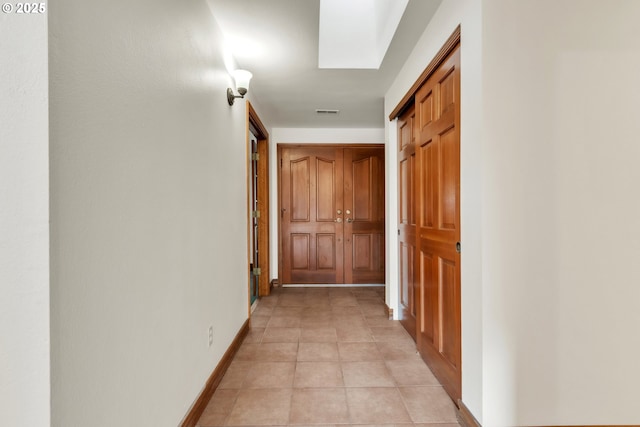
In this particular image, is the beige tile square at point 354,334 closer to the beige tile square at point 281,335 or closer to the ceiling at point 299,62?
the beige tile square at point 281,335

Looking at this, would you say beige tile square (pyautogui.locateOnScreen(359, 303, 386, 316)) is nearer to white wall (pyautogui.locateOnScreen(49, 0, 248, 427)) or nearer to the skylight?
white wall (pyautogui.locateOnScreen(49, 0, 248, 427))

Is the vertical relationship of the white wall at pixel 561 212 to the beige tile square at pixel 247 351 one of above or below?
above

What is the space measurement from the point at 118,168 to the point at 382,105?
330 cm

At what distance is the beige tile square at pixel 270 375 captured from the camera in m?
2.04

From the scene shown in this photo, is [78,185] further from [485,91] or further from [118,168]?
[485,91]

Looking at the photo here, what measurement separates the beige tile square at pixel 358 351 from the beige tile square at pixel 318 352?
5 centimetres

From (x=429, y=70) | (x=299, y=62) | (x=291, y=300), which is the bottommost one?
(x=291, y=300)

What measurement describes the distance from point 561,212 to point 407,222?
1.40 m

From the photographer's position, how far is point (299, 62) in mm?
2709

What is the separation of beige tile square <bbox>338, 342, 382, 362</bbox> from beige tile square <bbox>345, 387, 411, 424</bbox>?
43 cm

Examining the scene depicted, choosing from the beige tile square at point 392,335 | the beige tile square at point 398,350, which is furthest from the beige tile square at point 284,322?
the beige tile square at point 398,350

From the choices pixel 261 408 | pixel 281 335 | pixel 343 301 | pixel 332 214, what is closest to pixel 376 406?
pixel 261 408

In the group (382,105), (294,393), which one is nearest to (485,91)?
(294,393)

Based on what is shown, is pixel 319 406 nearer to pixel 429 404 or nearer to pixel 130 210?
pixel 429 404
